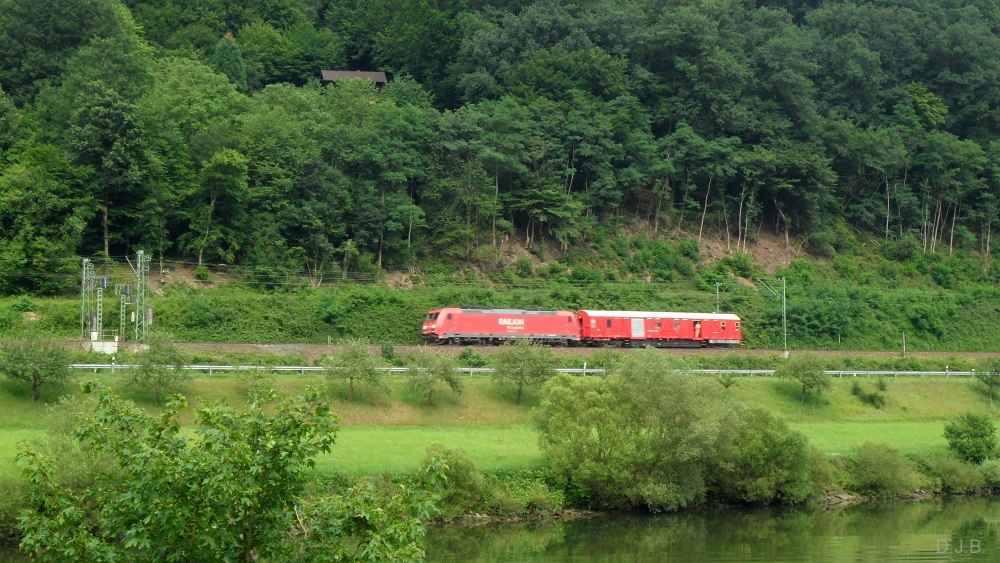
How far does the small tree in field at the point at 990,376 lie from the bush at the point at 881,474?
1858 cm

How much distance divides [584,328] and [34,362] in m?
30.8

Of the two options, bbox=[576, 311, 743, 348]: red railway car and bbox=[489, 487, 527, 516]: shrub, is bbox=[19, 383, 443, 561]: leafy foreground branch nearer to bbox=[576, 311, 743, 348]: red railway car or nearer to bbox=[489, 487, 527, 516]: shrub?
bbox=[489, 487, 527, 516]: shrub

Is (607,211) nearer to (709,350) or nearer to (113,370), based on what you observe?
(709,350)

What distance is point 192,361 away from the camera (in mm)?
47031

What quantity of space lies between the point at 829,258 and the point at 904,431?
3282cm

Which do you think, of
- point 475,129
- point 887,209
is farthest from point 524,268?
point 887,209

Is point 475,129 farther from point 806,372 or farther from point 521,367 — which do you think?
point 806,372

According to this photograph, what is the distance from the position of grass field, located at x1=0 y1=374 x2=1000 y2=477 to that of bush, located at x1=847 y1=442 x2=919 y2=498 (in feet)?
7.09

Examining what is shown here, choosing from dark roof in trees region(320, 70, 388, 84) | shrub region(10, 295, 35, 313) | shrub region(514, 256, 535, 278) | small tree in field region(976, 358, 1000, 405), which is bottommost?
small tree in field region(976, 358, 1000, 405)

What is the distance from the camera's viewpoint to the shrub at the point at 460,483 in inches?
1359

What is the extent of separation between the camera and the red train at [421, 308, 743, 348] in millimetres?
59281

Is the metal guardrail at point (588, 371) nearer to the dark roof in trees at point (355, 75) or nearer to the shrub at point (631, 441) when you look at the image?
the shrub at point (631, 441)

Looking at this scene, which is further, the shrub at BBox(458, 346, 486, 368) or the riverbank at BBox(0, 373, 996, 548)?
the shrub at BBox(458, 346, 486, 368)

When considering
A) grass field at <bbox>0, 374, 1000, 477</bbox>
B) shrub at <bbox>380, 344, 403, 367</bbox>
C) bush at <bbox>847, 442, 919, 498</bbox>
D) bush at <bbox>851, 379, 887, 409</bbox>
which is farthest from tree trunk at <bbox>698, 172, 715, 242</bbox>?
bush at <bbox>847, 442, 919, 498</bbox>
